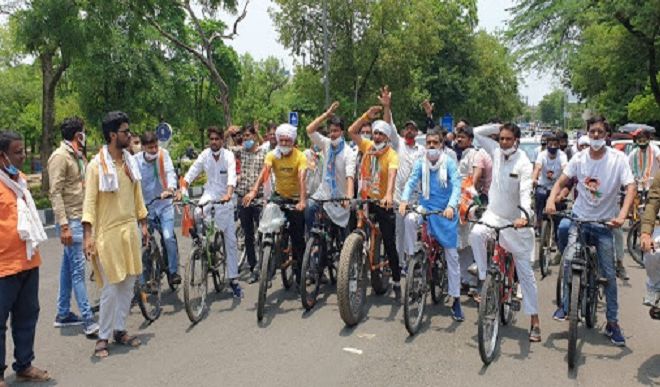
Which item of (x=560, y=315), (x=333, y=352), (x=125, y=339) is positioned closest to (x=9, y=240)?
(x=125, y=339)

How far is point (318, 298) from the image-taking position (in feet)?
23.5

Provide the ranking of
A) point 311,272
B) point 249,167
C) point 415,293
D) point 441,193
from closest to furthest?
point 415,293, point 441,193, point 311,272, point 249,167

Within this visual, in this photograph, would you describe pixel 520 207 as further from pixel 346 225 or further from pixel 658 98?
pixel 658 98

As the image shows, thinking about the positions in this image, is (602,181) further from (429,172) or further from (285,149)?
(285,149)

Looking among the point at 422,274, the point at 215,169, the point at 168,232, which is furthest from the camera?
the point at 215,169

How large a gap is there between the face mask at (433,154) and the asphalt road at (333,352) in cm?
168

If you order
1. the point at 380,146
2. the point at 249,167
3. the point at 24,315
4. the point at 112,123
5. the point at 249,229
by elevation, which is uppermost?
the point at 112,123

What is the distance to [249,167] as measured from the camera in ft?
28.9

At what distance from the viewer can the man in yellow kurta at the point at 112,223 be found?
518 centimetres

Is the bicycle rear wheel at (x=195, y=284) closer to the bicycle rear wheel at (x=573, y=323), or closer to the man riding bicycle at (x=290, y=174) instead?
the man riding bicycle at (x=290, y=174)

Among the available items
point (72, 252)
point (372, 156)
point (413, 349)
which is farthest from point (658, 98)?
point (72, 252)

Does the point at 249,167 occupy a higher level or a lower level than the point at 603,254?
higher

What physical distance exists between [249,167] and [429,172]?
10.7 feet

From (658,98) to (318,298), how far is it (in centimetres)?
1872
